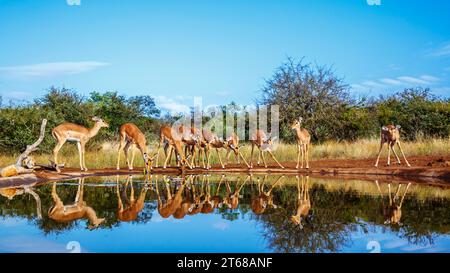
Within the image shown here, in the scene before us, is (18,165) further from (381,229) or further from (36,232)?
(381,229)

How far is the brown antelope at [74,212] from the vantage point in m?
9.47

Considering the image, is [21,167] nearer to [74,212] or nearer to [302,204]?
[74,212]

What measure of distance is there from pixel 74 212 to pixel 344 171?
10672mm

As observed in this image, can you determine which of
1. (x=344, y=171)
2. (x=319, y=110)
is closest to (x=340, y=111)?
(x=319, y=110)

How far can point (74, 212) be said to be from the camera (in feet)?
33.3

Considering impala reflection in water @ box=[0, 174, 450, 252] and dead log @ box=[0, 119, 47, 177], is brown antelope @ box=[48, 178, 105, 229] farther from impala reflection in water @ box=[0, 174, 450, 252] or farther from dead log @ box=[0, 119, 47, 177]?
dead log @ box=[0, 119, 47, 177]

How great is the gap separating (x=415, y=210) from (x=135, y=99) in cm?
2392

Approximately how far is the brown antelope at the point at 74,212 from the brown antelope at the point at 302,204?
130 inches

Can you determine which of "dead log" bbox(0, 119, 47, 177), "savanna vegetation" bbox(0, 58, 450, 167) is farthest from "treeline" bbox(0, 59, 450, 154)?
"dead log" bbox(0, 119, 47, 177)

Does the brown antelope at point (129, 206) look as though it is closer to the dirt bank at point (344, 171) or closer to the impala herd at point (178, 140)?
the dirt bank at point (344, 171)

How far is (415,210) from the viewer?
10.2 metres

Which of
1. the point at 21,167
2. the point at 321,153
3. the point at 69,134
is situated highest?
the point at 69,134

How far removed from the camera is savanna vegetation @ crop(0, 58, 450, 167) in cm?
2377
